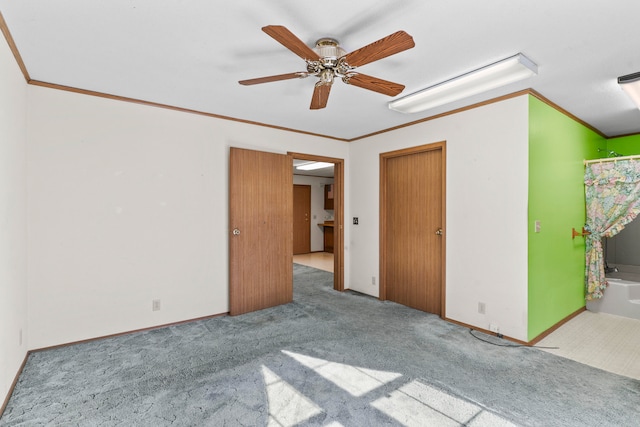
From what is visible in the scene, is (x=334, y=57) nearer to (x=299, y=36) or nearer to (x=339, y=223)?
(x=299, y=36)

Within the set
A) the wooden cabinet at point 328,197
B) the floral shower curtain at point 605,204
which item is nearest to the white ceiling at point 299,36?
the floral shower curtain at point 605,204

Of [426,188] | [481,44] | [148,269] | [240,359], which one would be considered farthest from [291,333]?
[481,44]

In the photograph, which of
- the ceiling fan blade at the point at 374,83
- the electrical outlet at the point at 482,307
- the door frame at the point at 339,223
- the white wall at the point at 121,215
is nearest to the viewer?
the ceiling fan blade at the point at 374,83

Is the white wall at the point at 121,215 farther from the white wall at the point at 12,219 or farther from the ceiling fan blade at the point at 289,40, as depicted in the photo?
the ceiling fan blade at the point at 289,40

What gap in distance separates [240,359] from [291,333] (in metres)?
0.66

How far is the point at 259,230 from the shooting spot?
392 cm

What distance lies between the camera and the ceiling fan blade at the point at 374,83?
2.14 metres

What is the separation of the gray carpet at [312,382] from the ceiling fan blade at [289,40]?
2.14m

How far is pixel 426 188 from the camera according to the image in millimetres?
3844

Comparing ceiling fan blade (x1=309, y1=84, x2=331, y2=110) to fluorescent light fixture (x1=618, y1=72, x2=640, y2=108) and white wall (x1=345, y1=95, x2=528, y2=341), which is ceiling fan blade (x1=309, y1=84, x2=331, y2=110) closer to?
white wall (x1=345, y1=95, x2=528, y2=341)

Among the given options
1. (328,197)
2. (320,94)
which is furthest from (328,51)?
(328,197)

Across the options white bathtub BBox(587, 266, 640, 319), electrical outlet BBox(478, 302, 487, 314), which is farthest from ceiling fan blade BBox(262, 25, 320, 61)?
white bathtub BBox(587, 266, 640, 319)

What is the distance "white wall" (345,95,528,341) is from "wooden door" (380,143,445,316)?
0.16m

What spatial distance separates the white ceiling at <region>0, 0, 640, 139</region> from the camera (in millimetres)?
1732
